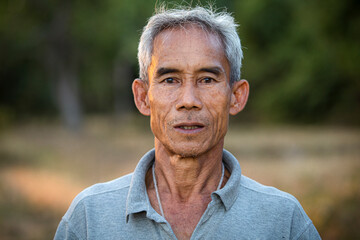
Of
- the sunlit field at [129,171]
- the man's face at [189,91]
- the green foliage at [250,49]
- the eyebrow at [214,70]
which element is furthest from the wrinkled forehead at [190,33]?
the green foliage at [250,49]

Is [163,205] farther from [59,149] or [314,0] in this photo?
[59,149]

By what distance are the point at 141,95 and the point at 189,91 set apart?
0.42m

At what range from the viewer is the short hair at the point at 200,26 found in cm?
232

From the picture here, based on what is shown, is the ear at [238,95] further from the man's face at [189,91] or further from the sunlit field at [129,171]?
the sunlit field at [129,171]

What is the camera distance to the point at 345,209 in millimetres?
6316

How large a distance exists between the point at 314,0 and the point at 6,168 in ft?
30.6

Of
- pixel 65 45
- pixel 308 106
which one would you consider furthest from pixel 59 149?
pixel 308 106

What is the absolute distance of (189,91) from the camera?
2244mm

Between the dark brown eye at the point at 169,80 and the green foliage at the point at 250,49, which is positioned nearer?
the dark brown eye at the point at 169,80

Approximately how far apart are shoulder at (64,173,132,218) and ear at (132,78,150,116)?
1.45 feet

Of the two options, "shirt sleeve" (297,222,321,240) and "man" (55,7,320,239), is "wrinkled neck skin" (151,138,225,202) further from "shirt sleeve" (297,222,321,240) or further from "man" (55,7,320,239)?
"shirt sleeve" (297,222,321,240)

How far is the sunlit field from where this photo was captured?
6367mm

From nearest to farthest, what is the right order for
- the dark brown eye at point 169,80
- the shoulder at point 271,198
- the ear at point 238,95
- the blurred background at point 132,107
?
the shoulder at point 271,198
the dark brown eye at point 169,80
the ear at point 238,95
the blurred background at point 132,107

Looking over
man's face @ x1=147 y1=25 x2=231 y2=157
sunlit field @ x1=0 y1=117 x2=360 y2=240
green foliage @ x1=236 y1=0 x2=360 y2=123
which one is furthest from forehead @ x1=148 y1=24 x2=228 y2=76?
green foliage @ x1=236 y1=0 x2=360 y2=123
